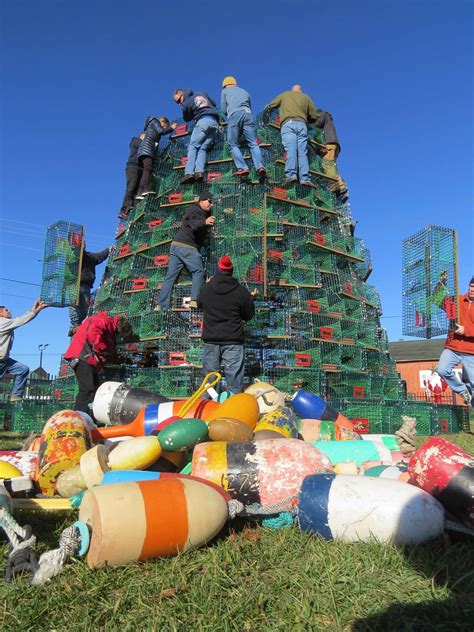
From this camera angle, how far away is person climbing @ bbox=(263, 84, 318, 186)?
9461mm

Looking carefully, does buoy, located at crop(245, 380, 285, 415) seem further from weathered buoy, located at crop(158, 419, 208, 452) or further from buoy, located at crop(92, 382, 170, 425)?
weathered buoy, located at crop(158, 419, 208, 452)

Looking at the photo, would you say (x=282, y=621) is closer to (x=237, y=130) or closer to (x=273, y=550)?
(x=273, y=550)

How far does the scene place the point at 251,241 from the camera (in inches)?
336

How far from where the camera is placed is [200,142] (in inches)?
374

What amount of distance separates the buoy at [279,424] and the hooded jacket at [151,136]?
8.93 metres

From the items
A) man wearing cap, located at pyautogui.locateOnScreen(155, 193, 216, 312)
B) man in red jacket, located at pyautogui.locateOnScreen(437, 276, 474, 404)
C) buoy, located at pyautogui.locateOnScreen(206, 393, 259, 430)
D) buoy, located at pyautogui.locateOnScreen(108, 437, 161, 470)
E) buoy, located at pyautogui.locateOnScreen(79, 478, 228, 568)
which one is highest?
man wearing cap, located at pyautogui.locateOnScreen(155, 193, 216, 312)

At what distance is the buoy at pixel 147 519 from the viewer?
5.93 feet

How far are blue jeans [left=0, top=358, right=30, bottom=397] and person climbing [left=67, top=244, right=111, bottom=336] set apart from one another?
7.68ft

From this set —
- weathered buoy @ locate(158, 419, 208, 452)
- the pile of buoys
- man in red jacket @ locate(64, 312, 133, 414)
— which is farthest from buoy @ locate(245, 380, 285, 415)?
man in red jacket @ locate(64, 312, 133, 414)

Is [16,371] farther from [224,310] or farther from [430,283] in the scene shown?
[430,283]

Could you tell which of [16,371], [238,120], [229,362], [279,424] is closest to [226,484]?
[279,424]

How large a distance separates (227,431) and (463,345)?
486 cm

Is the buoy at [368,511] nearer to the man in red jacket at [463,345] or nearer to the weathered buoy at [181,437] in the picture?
the weathered buoy at [181,437]

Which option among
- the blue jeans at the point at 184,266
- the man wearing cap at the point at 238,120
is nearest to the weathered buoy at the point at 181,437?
the blue jeans at the point at 184,266
